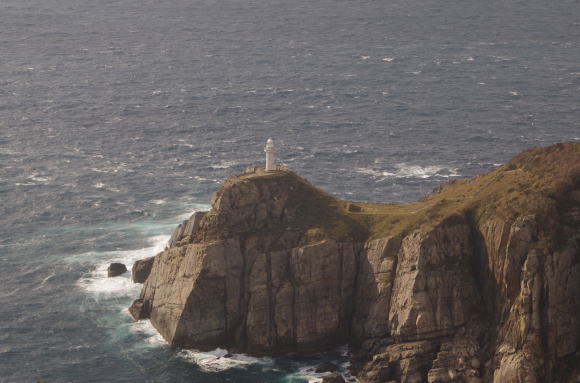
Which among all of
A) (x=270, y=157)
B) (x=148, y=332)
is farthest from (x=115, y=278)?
(x=270, y=157)

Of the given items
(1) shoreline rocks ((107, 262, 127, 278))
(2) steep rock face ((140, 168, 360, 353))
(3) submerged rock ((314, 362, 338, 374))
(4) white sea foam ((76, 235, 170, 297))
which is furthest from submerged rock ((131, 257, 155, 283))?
(3) submerged rock ((314, 362, 338, 374))

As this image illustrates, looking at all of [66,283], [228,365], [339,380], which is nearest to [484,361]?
[339,380]

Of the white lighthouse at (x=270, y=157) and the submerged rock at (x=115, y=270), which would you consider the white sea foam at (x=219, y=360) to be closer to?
the white lighthouse at (x=270, y=157)

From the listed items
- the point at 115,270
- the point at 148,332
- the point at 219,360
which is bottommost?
the point at 219,360

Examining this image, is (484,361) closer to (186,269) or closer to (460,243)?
(460,243)

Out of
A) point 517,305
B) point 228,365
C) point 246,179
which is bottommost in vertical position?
point 228,365

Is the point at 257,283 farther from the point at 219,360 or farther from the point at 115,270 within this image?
the point at 115,270

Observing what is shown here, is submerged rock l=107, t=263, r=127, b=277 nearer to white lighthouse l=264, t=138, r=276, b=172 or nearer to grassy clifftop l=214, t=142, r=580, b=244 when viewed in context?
grassy clifftop l=214, t=142, r=580, b=244
